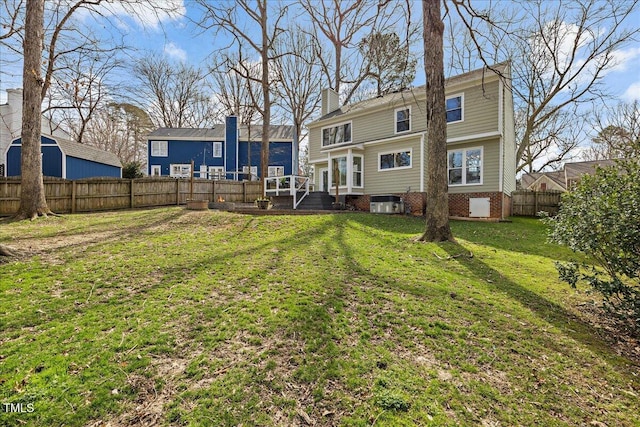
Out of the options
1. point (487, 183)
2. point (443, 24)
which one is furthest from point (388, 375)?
point (487, 183)

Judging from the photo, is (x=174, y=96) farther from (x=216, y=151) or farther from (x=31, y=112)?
(x=31, y=112)

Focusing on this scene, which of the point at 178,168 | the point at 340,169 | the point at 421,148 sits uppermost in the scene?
the point at 178,168

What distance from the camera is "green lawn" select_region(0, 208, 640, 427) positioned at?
85.0 inches

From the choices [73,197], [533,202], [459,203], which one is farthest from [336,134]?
[73,197]

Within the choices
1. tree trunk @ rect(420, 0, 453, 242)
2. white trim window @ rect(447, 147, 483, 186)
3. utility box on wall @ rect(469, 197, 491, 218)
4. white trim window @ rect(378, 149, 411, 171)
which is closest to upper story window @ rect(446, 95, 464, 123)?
white trim window @ rect(447, 147, 483, 186)

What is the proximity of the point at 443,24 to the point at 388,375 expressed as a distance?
25.8 ft

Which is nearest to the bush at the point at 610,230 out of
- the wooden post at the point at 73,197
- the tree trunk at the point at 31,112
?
the tree trunk at the point at 31,112

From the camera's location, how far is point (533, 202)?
14953 millimetres

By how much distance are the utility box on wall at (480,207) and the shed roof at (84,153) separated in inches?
811

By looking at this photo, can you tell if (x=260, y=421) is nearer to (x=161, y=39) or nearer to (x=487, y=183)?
(x=161, y=39)

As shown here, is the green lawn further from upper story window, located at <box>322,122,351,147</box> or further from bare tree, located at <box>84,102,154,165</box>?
bare tree, located at <box>84,102,154,165</box>

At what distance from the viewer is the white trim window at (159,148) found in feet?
85.5

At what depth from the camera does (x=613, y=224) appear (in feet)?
11.2

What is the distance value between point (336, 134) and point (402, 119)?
13.4ft
